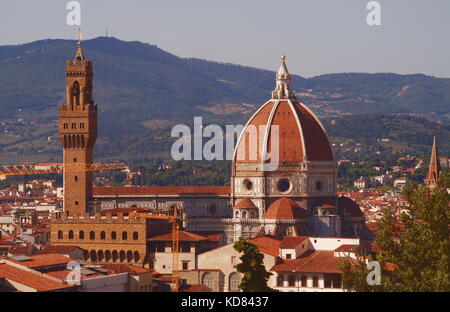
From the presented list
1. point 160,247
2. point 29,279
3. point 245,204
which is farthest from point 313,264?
point 29,279

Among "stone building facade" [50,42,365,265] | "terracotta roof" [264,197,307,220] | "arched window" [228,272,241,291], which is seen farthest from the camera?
"terracotta roof" [264,197,307,220]

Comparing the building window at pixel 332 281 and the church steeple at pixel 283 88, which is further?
the church steeple at pixel 283 88

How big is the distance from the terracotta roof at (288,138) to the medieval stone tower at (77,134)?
36.5 feet

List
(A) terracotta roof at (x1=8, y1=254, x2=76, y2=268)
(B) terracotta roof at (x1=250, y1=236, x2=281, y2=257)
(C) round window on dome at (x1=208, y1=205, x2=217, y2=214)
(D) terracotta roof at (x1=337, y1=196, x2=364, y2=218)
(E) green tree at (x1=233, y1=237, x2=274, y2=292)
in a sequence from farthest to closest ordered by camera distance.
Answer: (C) round window on dome at (x1=208, y1=205, x2=217, y2=214) < (D) terracotta roof at (x1=337, y1=196, x2=364, y2=218) < (B) terracotta roof at (x1=250, y1=236, x2=281, y2=257) < (A) terracotta roof at (x1=8, y1=254, x2=76, y2=268) < (E) green tree at (x1=233, y1=237, x2=274, y2=292)

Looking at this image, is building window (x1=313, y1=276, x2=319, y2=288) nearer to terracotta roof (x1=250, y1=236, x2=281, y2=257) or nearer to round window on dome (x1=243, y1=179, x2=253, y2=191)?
terracotta roof (x1=250, y1=236, x2=281, y2=257)

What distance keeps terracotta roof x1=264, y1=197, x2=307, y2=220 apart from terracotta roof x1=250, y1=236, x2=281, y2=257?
4.63 m

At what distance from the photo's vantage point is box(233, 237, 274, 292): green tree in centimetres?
6069

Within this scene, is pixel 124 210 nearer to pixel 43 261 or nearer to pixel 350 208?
pixel 350 208

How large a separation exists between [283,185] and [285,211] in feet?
16.5

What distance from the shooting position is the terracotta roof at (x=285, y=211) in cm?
9256

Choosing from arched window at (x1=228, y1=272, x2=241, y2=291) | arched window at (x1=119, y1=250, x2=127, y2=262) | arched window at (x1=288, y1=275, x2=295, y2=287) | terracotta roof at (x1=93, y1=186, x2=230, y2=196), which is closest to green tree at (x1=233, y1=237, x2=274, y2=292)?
arched window at (x1=288, y1=275, x2=295, y2=287)

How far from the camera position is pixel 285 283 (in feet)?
251

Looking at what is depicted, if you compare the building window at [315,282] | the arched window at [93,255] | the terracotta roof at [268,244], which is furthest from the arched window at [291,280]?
the arched window at [93,255]

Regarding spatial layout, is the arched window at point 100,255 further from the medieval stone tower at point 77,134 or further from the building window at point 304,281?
the building window at point 304,281
